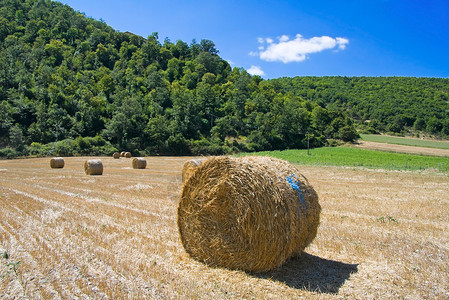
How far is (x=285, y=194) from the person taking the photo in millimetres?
5309

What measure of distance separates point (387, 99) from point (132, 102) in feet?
267

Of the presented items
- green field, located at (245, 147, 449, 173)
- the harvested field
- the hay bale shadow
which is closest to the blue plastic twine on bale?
the hay bale shadow

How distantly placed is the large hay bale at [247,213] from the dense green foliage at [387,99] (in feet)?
291

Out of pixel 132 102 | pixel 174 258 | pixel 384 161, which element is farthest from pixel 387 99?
pixel 174 258

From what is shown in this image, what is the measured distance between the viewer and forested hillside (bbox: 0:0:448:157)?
199 ft

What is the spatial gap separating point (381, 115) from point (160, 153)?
69441 millimetres

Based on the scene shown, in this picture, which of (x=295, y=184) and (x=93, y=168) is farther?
(x=93, y=168)

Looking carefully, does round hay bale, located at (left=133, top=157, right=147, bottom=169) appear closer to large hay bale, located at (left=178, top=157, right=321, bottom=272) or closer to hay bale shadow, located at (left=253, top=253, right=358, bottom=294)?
large hay bale, located at (left=178, top=157, right=321, bottom=272)

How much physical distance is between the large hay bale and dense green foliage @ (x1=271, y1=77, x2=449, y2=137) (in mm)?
88586

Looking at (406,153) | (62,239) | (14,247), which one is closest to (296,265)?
(62,239)

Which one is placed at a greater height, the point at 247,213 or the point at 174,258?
the point at 247,213

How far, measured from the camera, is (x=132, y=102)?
223ft

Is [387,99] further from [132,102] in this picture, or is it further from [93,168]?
[93,168]

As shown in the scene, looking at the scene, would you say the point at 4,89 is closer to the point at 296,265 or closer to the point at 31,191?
the point at 31,191
